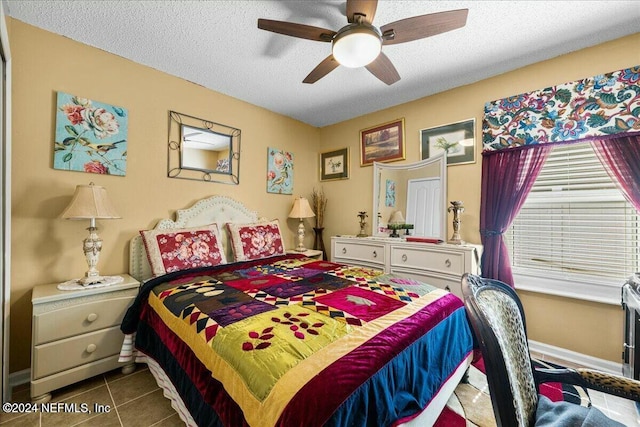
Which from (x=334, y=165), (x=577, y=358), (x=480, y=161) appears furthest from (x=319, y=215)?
(x=577, y=358)

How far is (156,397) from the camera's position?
1.67m

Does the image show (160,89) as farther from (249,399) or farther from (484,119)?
(484,119)

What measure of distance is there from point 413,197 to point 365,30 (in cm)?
194

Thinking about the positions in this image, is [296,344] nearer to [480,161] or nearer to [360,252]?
[360,252]

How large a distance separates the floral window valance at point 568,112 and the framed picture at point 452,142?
135mm

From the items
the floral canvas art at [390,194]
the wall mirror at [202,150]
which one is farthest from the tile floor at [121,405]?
the floral canvas art at [390,194]

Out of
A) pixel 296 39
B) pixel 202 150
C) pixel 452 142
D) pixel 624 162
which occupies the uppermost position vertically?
pixel 296 39

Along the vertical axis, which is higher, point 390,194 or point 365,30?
point 365,30

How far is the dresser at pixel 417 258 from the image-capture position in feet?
7.50

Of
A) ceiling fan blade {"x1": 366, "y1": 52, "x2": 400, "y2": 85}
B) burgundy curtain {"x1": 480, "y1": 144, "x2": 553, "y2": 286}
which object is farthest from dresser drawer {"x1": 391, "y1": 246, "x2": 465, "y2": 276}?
ceiling fan blade {"x1": 366, "y1": 52, "x2": 400, "y2": 85}

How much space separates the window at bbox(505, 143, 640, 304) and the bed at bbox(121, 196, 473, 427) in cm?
124

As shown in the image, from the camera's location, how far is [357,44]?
4.88 ft

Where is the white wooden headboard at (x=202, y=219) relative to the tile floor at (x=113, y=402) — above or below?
above

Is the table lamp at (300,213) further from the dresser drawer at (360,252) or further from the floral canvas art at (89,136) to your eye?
the floral canvas art at (89,136)
